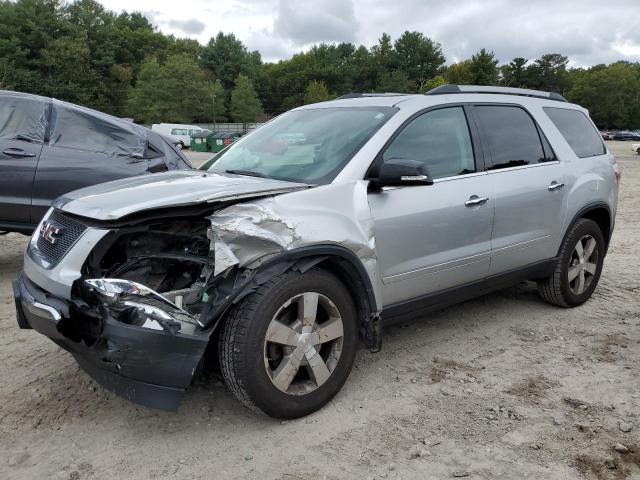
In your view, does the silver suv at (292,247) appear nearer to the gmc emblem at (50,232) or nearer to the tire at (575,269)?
the gmc emblem at (50,232)

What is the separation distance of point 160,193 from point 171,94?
70860 mm

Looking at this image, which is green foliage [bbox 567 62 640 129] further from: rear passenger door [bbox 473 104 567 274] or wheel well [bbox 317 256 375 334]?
wheel well [bbox 317 256 375 334]

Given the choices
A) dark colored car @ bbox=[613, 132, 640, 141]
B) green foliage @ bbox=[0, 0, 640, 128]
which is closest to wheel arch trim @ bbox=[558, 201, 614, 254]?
green foliage @ bbox=[0, 0, 640, 128]

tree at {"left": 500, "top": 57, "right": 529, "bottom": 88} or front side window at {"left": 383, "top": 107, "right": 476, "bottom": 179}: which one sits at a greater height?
tree at {"left": 500, "top": 57, "right": 529, "bottom": 88}

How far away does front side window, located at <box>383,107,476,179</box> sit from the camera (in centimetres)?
360

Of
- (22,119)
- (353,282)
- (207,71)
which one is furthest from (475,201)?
(207,71)

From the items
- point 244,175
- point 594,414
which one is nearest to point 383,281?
point 244,175

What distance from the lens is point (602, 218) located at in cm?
518

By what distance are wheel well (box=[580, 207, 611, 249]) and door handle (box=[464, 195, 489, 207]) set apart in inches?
63.6

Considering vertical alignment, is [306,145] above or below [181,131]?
→ below

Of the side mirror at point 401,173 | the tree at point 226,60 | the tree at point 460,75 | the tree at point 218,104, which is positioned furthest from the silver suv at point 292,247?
the tree at point 226,60

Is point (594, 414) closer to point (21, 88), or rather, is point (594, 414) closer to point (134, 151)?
point (134, 151)

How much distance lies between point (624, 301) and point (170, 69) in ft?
234

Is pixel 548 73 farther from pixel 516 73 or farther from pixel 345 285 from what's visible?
pixel 345 285
